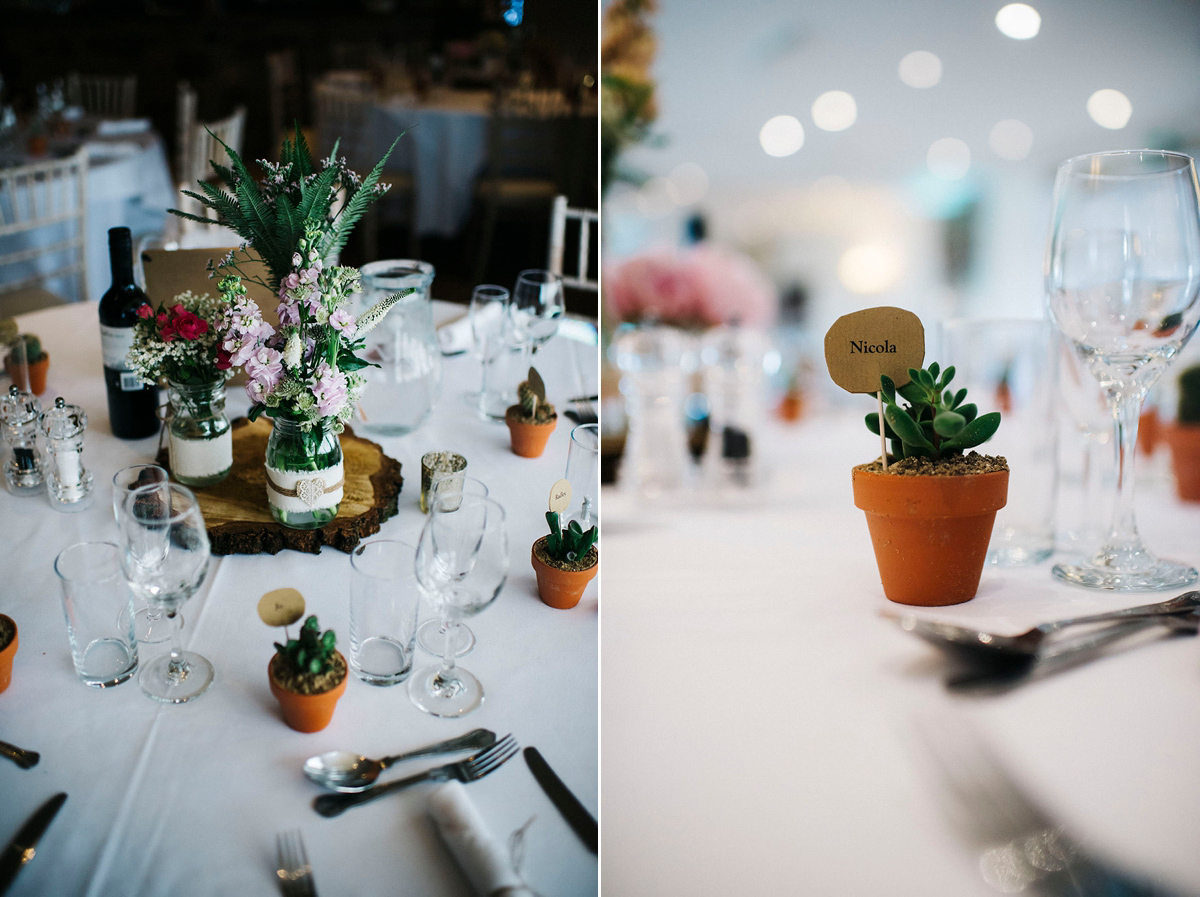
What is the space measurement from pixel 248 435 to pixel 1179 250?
3.64ft

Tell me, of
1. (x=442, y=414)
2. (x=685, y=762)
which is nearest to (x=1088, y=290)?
(x=685, y=762)

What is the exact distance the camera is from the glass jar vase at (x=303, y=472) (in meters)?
0.89

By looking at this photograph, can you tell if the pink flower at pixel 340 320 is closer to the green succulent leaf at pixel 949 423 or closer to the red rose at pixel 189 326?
the red rose at pixel 189 326

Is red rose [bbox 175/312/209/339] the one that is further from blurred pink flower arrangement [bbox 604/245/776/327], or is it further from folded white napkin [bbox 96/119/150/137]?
folded white napkin [bbox 96/119/150/137]

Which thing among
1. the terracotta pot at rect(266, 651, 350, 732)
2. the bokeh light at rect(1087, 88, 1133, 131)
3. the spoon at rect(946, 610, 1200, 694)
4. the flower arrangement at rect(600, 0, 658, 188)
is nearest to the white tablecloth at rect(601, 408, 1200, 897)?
the spoon at rect(946, 610, 1200, 694)

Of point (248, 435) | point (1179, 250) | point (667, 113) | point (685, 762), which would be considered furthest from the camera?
point (667, 113)

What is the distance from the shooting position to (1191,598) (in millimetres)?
873

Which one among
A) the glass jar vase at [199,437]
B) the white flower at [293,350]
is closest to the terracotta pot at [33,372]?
the glass jar vase at [199,437]

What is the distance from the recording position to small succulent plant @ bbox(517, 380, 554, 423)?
3.76 feet

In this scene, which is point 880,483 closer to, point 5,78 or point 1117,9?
point 1117,9

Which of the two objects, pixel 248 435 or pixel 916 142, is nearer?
pixel 248 435

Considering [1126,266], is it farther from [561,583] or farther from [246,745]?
[246,745]

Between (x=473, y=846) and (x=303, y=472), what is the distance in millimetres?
477

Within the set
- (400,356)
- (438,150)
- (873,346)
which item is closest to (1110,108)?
(873,346)
